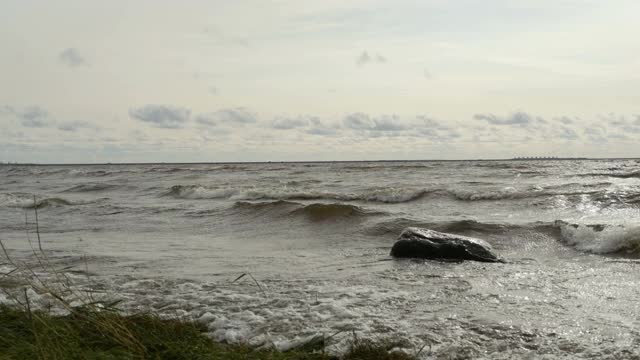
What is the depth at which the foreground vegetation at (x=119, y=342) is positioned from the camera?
3.51 meters

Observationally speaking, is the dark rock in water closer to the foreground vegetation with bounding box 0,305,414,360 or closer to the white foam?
the white foam

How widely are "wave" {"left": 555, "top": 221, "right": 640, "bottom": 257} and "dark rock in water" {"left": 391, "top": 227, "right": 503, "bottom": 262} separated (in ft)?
6.83

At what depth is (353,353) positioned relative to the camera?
166 inches

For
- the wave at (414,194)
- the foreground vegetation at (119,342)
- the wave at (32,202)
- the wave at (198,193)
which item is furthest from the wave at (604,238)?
the wave at (32,202)

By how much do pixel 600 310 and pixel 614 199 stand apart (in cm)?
1168

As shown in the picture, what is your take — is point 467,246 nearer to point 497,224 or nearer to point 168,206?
point 497,224

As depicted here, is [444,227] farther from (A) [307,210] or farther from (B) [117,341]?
(B) [117,341]

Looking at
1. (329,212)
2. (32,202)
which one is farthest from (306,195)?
(32,202)

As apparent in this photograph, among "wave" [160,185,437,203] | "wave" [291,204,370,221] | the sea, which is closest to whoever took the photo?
the sea

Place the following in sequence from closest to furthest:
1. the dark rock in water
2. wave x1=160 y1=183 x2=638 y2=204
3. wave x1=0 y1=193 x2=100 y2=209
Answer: the dark rock in water → wave x1=160 y1=183 x2=638 y2=204 → wave x1=0 y1=193 x2=100 y2=209

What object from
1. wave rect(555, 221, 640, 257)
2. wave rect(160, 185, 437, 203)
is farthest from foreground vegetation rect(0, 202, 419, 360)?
wave rect(160, 185, 437, 203)

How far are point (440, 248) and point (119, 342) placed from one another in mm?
5603

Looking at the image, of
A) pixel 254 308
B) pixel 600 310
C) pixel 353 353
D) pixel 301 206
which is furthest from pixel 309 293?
pixel 301 206

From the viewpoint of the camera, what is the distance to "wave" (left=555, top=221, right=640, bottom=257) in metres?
8.91
